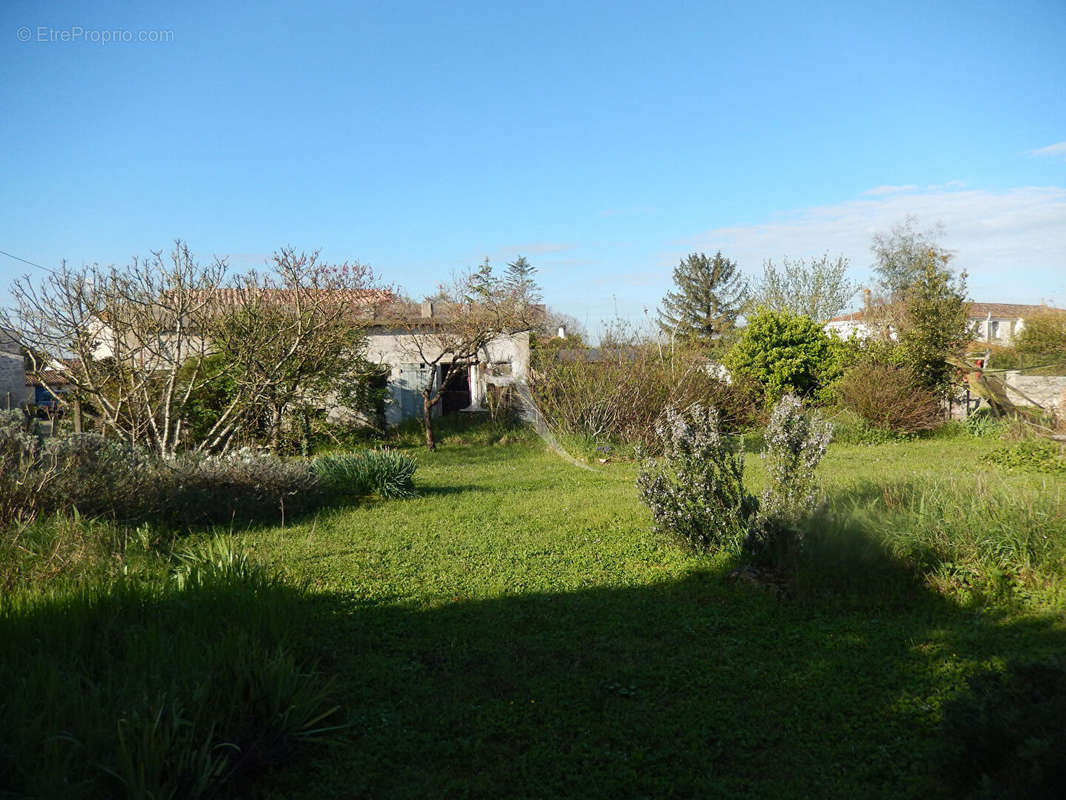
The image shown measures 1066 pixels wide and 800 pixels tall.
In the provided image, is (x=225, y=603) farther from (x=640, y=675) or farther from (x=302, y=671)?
(x=640, y=675)

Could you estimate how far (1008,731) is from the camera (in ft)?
7.54

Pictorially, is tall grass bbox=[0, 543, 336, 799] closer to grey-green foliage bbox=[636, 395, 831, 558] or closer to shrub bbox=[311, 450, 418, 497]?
grey-green foliage bbox=[636, 395, 831, 558]

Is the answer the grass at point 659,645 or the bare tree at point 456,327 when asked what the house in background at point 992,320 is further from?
the grass at point 659,645

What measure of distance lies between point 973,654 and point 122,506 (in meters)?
6.86

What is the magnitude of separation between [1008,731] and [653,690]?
1.62 m

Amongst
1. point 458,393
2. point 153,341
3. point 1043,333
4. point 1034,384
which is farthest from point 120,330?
point 1043,333

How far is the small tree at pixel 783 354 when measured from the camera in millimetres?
17875

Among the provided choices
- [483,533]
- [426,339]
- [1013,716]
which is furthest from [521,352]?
[1013,716]

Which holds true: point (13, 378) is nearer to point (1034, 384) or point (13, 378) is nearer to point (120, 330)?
point (120, 330)

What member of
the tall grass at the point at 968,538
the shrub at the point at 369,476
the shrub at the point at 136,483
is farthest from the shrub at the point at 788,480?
the shrub at the point at 369,476

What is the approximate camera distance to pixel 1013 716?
2311 millimetres

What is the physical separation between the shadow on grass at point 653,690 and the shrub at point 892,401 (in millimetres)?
11095

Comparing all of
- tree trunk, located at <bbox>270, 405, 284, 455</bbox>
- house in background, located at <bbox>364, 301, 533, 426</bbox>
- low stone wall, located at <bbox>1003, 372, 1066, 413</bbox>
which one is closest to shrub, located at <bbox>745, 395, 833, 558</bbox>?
tree trunk, located at <bbox>270, 405, 284, 455</bbox>

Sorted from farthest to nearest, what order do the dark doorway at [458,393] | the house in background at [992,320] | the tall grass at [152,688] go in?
the house in background at [992,320] → the dark doorway at [458,393] → the tall grass at [152,688]
